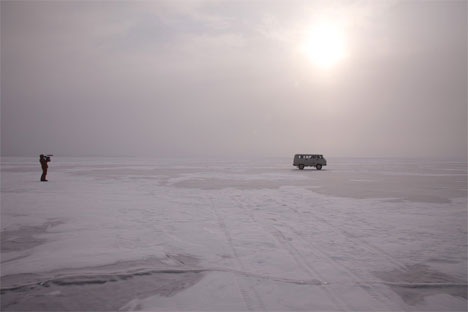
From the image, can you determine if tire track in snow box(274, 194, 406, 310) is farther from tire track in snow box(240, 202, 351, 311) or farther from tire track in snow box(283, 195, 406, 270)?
tire track in snow box(240, 202, 351, 311)

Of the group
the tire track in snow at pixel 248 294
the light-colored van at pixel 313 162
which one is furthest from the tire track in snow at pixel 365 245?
the light-colored van at pixel 313 162

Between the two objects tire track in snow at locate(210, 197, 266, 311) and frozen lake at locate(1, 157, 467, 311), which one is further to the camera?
frozen lake at locate(1, 157, 467, 311)

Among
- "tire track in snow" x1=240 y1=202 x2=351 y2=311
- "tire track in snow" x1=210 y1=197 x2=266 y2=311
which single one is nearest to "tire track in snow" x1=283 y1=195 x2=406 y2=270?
"tire track in snow" x1=240 y1=202 x2=351 y2=311

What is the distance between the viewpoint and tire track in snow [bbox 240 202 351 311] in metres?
4.06

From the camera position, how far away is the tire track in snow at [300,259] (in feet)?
13.3

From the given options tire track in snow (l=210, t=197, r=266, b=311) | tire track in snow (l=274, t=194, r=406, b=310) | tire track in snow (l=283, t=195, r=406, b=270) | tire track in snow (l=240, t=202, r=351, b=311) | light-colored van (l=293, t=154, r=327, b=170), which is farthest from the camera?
light-colored van (l=293, t=154, r=327, b=170)

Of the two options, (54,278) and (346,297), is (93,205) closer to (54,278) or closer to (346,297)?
(54,278)

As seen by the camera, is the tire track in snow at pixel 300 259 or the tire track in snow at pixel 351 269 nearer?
the tire track in snow at pixel 300 259

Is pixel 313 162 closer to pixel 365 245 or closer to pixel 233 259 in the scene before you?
pixel 365 245

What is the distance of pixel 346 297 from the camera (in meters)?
4.20

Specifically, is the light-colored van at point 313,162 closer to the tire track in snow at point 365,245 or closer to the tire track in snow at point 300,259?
the tire track in snow at point 365,245

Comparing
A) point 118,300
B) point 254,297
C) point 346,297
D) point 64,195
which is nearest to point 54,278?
point 118,300

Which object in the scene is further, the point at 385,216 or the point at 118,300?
the point at 385,216

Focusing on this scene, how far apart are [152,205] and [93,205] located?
244cm
